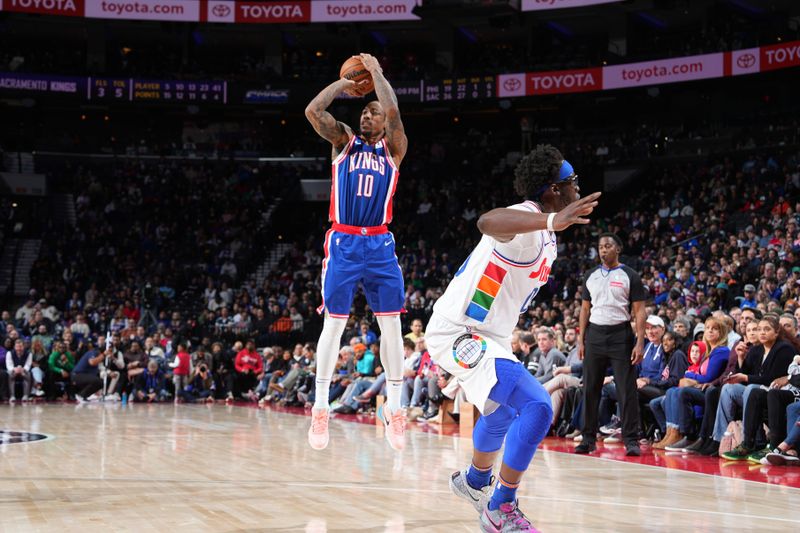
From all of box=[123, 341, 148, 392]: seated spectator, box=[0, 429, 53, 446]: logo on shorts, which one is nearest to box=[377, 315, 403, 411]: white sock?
box=[0, 429, 53, 446]: logo on shorts

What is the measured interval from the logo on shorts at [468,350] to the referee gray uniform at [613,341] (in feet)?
15.2

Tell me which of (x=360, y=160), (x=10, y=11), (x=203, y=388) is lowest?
(x=203, y=388)

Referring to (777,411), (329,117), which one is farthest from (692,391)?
(329,117)

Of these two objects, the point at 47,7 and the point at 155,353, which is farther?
the point at 47,7

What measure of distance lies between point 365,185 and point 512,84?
23058mm

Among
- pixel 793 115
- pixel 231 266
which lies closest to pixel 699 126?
pixel 793 115

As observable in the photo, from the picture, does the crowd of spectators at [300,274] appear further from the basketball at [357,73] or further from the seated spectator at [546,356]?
the basketball at [357,73]

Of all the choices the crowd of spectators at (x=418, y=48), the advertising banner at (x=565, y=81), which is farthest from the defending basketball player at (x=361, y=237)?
the advertising banner at (x=565, y=81)

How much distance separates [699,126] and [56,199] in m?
21.4

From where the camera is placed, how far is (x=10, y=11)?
27.9 m

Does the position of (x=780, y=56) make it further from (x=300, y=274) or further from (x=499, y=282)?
(x=499, y=282)

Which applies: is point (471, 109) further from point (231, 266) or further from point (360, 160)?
point (360, 160)

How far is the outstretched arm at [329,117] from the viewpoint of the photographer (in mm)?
6004

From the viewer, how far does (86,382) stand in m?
17.9
